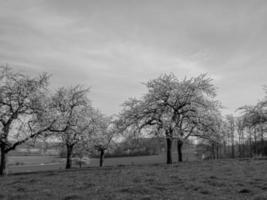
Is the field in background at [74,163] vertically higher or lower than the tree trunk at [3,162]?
lower

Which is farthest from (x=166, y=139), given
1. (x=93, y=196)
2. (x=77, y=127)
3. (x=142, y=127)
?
(x=93, y=196)

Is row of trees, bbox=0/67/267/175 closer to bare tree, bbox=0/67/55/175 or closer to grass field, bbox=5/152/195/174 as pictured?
bare tree, bbox=0/67/55/175

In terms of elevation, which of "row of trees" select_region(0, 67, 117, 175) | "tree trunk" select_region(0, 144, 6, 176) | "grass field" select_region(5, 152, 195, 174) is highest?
"row of trees" select_region(0, 67, 117, 175)

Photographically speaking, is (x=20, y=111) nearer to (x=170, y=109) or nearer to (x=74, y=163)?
(x=170, y=109)

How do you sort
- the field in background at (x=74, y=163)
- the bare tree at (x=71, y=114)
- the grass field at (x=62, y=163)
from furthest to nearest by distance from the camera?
the grass field at (x=62, y=163) → the field in background at (x=74, y=163) → the bare tree at (x=71, y=114)

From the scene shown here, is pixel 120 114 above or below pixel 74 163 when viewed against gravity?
above

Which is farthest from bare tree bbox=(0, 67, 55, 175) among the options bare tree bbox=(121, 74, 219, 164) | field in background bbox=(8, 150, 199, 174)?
field in background bbox=(8, 150, 199, 174)

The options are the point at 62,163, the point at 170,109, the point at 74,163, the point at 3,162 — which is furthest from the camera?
the point at 62,163

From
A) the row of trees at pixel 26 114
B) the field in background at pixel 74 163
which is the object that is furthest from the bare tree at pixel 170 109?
the field in background at pixel 74 163

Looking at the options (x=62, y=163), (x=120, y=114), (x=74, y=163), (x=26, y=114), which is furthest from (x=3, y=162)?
(x=62, y=163)

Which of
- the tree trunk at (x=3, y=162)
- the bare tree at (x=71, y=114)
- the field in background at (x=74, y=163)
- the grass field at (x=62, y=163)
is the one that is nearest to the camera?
the tree trunk at (x=3, y=162)

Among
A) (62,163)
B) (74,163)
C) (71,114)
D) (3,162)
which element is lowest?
(62,163)

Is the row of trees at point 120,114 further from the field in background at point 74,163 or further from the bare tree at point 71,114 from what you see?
the field in background at point 74,163

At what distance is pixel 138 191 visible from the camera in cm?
1105
